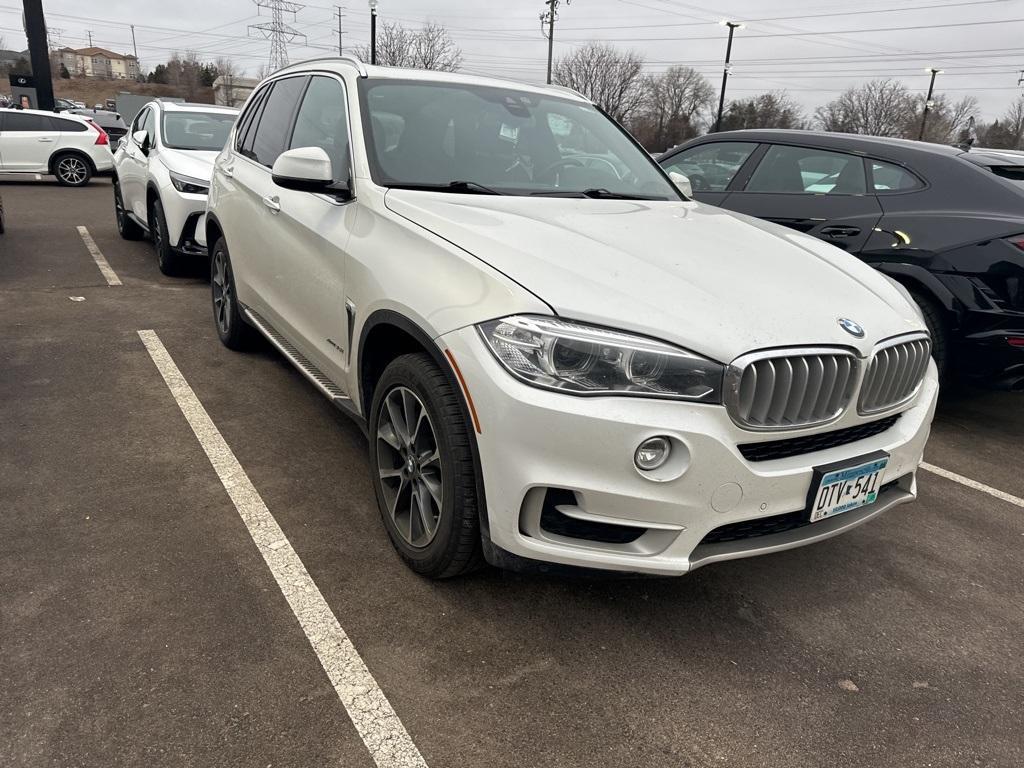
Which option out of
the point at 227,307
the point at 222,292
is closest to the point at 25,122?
the point at 222,292

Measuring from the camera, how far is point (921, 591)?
3.00 meters

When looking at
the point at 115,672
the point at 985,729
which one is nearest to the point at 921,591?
the point at 985,729

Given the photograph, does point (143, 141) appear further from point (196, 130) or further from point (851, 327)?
point (851, 327)

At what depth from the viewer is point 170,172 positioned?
704 cm

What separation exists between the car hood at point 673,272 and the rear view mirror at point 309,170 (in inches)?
13.6

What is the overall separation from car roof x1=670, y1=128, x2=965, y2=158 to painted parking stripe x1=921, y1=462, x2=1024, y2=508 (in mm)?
2092

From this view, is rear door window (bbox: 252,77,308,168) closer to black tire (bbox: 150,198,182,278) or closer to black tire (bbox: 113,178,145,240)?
black tire (bbox: 150,198,182,278)

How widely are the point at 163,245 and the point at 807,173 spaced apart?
588 centimetres

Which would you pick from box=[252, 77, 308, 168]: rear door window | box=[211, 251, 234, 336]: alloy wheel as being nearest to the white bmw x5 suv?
box=[252, 77, 308, 168]: rear door window

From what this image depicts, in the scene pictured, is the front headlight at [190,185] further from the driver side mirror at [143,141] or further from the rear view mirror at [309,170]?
A: the rear view mirror at [309,170]

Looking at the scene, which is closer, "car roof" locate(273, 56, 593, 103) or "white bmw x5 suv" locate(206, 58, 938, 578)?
"white bmw x5 suv" locate(206, 58, 938, 578)

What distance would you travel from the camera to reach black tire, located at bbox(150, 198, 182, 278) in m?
7.25

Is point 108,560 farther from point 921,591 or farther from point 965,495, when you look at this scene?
point 965,495

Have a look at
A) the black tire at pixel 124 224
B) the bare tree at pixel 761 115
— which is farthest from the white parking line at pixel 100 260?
the bare tree at pixel 761 115
